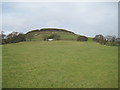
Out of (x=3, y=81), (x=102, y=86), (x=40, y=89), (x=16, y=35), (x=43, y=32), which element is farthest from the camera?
(x=43, y=32)

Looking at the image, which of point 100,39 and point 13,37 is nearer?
point 13,37

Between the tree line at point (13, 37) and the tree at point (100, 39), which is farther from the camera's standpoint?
the tree at point (100, 39)

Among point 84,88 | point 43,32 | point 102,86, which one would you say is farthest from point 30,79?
point 43,32

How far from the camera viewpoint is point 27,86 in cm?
896

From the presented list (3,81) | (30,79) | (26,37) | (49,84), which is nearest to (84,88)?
(49,84)

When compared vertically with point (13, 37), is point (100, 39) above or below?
below

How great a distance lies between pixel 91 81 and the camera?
10141 mm

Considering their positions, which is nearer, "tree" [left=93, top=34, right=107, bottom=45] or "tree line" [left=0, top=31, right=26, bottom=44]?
"tree line" [left=0, top=31, right=26, bottom=44]

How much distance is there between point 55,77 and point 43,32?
71.9m

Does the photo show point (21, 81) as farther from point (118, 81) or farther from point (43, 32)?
point (43, 32)

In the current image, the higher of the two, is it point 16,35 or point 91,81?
point 16,35

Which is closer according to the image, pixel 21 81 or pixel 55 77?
pixel 21 81

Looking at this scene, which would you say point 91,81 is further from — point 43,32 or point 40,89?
point 43,32

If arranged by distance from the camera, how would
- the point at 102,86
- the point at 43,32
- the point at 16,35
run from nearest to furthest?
the point at 102,86 < the point at 16,35 < the point at 43,32
